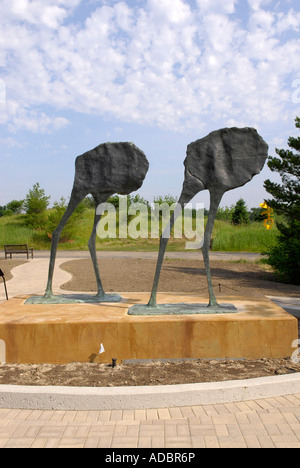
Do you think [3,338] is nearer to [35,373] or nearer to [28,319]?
[28,319]

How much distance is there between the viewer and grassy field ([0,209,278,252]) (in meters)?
25.0

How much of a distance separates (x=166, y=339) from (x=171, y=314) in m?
0.47

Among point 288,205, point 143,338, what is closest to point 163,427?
point 143,338

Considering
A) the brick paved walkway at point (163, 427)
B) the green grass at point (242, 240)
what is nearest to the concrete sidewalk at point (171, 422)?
the brick paved walkway at point (163, 427)

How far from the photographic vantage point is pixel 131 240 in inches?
1253

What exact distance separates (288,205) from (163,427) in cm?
1134

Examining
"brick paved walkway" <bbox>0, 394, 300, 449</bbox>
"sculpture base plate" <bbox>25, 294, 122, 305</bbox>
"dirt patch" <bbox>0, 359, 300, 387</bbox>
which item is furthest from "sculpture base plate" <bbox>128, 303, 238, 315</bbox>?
"brick paved walkway" <bbox>0, 394, 300, 449</bbox>

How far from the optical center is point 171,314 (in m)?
5.02

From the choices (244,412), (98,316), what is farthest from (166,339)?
(244,412)

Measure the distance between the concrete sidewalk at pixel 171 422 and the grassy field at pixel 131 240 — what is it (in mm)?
19984

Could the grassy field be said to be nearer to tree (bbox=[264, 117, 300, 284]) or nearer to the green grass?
the green grass

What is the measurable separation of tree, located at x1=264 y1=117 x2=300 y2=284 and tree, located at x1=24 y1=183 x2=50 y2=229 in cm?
2368

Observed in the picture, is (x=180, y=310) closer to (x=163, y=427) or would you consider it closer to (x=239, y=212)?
(x=163, y=427)

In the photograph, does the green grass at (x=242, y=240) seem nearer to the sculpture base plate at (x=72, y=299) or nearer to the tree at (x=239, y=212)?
the tree at (x=239, y=212)
